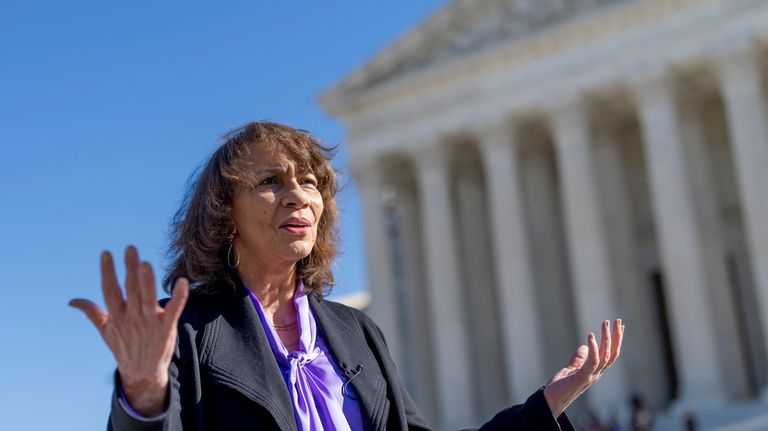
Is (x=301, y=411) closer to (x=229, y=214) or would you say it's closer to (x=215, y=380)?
(x=215, y=380)

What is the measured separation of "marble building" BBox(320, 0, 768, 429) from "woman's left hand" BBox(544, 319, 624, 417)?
28206 mm

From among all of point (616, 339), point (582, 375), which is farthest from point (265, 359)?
point (616, 339)

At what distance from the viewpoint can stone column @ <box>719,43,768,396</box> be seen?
31.7 metres

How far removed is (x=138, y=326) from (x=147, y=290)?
124mm

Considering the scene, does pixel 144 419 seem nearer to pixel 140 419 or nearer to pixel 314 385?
pixel 140 419

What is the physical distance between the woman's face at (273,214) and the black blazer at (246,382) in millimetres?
192

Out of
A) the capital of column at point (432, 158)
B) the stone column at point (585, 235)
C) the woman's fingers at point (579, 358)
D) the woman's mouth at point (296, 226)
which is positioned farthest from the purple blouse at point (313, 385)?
the capital of column at point (432, 158)

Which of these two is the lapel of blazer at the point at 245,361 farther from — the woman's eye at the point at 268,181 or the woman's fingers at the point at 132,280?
the woman's fingers at the point at 132,280

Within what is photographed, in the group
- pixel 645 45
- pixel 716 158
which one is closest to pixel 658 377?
pixel 716 158

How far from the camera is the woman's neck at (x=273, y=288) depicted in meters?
3.85

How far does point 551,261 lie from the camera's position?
39562mm

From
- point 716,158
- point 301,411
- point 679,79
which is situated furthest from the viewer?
point 716,158

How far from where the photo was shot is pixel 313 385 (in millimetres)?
3639

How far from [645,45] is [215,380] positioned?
33.9 m
